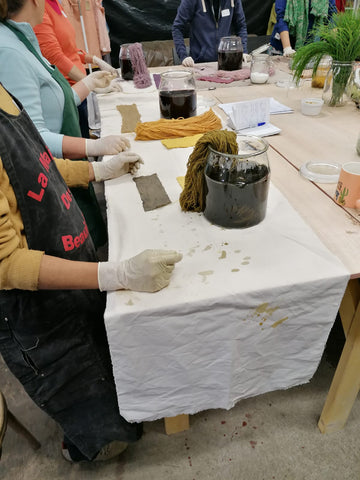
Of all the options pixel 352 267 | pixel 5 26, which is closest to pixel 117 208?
pixel 352 267

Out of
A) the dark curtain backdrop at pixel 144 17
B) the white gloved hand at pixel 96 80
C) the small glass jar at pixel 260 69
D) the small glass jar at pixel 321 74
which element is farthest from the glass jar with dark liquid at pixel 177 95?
the dark curtain backdrop at pixel 144 17

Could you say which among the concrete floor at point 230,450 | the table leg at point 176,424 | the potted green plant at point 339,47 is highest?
the potted green plant at point 339,47

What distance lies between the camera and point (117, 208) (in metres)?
0.99

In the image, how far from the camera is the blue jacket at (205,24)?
2.77m

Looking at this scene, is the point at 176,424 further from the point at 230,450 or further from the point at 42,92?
the point at 42,92

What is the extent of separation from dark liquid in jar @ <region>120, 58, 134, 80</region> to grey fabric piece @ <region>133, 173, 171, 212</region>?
4.60 ft

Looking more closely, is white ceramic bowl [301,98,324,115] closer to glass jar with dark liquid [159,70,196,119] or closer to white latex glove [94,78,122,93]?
glass jar with dark liquid [159,70,196,119]

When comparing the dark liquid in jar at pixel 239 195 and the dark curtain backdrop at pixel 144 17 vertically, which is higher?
the dark curtain backdrop at pixel 144 17

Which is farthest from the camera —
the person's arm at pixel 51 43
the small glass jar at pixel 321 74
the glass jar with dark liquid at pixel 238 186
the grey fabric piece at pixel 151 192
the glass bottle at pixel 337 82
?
the small glass jar at pixel 321 74

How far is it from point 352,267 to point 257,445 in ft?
2.80

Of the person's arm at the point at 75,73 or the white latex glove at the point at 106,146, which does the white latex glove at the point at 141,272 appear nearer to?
the white latex glove at the point at 106,146

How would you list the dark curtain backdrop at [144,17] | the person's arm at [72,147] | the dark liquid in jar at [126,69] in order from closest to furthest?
the person's arm at [72,147]
the dark liquid in jar at [126,69]
the dark curtain backdrop at [144,17]

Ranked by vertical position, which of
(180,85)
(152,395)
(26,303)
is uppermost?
(180,85)

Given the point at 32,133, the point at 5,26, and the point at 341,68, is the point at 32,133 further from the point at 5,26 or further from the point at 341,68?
the point at 341,68
